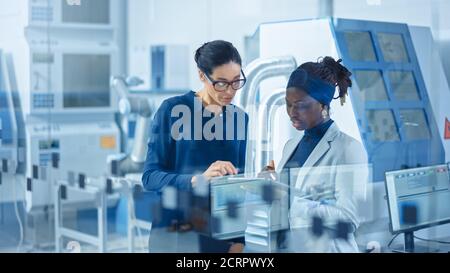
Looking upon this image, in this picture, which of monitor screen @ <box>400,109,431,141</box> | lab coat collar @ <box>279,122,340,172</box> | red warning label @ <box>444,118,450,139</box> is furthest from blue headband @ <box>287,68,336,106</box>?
red warning label @ <box>444,118,450,139</box>

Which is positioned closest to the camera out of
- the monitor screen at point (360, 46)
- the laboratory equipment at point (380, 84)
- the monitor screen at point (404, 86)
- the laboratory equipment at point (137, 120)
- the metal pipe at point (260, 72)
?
the laboratory equipment at point (137, 120)

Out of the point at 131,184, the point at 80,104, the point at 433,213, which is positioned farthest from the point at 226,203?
the point at 433,213

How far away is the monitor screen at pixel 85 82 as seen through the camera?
2.74 m

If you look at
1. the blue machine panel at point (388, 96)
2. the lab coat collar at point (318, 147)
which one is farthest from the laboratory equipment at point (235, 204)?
the blue machine panel at point (388, 96)

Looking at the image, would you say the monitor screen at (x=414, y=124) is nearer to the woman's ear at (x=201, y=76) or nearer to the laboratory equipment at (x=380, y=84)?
the laboratory equipment at (x=380, y=84)

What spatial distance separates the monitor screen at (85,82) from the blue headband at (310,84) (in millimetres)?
668

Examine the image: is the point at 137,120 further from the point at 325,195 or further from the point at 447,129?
the point at 447,129

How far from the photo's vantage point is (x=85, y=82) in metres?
2.77

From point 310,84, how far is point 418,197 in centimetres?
73

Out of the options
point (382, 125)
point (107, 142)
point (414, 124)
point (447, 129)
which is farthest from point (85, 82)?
point (447, 129)

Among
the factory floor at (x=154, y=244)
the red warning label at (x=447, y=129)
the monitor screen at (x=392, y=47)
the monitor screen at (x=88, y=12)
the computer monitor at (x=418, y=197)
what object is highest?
the monitor screen at (x=88, y=12)

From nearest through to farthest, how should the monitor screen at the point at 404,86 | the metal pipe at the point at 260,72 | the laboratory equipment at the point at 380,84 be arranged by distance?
the metal pipe at the point at 260,72, the laboratory equipment at the point at 380,84, the monitor screen at the point at 404,86

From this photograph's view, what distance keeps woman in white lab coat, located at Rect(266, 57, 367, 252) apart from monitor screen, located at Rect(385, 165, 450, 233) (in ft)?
0.91

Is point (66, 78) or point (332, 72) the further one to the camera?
point (332, 72)
